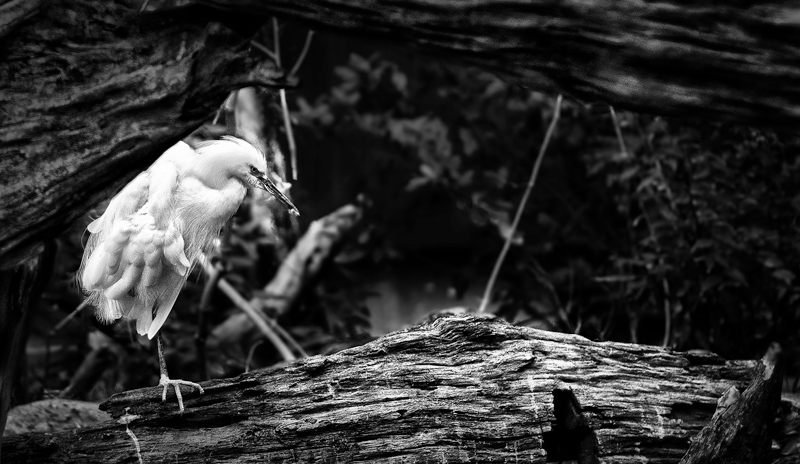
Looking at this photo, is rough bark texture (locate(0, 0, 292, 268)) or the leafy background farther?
the leafy background

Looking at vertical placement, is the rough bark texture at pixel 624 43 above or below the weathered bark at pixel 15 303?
above

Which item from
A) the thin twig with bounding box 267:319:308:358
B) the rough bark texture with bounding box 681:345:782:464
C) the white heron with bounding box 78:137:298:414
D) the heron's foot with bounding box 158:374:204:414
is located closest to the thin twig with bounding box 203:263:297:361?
the thin twig with bounding box 267:319:308:358

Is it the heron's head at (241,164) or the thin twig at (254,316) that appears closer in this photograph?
the heron's head at (241,164)

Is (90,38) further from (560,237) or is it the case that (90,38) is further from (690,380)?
(560,237)

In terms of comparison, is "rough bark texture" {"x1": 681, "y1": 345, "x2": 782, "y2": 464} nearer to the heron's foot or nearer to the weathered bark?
the heron's foot

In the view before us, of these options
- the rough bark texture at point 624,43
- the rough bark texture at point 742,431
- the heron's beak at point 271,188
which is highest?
the rough bark texture at point 624,43

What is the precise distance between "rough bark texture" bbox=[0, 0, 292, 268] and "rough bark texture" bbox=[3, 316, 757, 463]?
0.61m

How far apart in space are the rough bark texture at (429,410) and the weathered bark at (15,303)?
0.65 ft

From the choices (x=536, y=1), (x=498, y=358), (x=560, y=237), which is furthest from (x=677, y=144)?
(x=536, y=1)

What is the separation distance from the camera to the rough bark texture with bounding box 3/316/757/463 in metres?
2.11

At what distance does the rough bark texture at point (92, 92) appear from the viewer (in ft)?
5.94

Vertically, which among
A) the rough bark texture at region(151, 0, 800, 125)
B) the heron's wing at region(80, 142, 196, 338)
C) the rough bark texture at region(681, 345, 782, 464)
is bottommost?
the rough bark texture at region(681, 345, 782, 464)

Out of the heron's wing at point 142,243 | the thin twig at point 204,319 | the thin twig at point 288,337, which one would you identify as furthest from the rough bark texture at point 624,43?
the thin twig at point 288,337

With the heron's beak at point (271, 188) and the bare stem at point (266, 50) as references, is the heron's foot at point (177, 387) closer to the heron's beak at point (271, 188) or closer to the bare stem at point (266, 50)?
the heron's beak at point (271, 188)
